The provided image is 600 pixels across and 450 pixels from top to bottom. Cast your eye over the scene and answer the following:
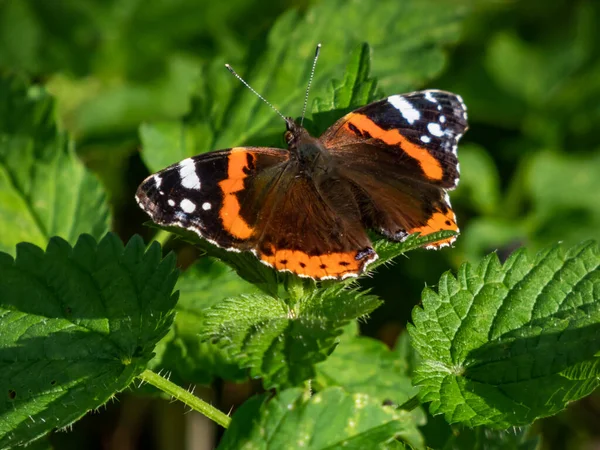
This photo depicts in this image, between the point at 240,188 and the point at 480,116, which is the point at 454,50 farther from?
the point at 240,188

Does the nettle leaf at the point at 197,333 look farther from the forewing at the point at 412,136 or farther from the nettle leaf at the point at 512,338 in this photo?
the nettle leaf at the point at 512,338

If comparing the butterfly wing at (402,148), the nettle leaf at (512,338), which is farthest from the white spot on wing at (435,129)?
the nettle leaf at (512,338)

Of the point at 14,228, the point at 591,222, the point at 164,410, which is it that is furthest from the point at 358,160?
the point at 591,222

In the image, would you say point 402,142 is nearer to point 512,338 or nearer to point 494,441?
point 512,338

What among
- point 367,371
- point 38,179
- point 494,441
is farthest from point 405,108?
point 38,179

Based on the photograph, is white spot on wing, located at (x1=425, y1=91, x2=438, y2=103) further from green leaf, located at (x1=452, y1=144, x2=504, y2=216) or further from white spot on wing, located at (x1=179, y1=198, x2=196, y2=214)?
green leaf, located at (x1=452, y1=144, x2=504, y2=216)
